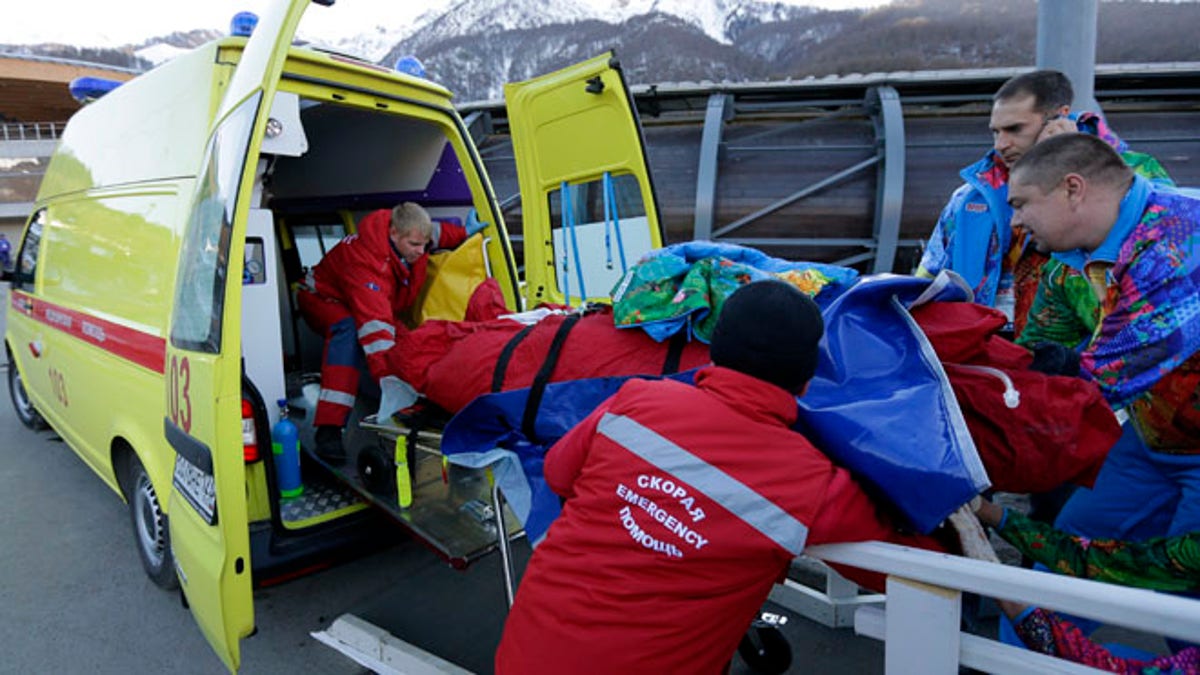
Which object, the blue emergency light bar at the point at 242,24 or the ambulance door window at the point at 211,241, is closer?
the ambulance door window at the point at 211,241

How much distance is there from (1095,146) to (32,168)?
3041cm

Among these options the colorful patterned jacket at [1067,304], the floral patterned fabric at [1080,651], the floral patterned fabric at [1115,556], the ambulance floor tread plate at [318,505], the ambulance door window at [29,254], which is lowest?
the ambulance floor tread plate at [318,505]

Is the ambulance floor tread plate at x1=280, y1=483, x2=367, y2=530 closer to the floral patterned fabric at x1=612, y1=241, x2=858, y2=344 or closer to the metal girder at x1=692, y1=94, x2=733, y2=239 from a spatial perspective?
the floral patterned fabric at x1=612, y1=241, x2=858, y2=344

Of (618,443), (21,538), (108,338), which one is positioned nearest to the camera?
(618,443)

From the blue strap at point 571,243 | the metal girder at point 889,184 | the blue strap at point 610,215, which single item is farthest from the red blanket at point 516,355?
the metal girder at point 889,184

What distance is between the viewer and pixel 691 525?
1.36 meters

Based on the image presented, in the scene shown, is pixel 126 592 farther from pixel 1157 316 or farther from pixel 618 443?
pixel 1157 316

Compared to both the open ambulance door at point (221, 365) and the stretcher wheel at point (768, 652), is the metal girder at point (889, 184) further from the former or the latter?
the open ambulance door at point (221, 365)

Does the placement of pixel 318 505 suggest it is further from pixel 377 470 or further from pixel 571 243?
pixel 571 243

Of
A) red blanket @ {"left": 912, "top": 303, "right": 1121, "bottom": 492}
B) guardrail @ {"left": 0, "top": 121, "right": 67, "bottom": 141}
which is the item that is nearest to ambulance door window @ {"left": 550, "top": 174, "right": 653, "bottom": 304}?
red blanket @ {"left": 912, "top": 303, "right": 1121, "bottom": 492}

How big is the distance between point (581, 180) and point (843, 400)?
3133mm

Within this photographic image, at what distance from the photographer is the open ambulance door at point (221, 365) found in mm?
2158

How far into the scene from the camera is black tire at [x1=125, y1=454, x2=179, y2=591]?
312 centimetres

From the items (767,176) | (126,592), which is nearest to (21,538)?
(126,592)
